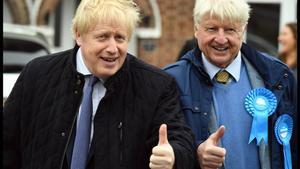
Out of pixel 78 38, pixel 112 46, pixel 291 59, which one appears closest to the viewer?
pixel 112 46

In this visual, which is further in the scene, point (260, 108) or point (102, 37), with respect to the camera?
point (260, 108)

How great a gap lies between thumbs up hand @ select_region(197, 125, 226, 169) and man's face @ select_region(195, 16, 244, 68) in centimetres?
40

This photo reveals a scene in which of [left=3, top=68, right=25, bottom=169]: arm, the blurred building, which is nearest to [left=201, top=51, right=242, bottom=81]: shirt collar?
[left=3, top=68, right=25, bottom=169]: arm

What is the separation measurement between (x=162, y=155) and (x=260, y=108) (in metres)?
0.67

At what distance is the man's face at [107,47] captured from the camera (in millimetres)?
3203

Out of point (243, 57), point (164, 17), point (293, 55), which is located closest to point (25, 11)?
point (164, 17)

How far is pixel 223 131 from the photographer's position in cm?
326

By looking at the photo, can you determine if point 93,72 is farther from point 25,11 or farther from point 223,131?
point 25,11

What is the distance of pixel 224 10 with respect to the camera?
134 inches

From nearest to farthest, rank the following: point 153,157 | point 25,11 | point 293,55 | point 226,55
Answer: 1. point 153,157
2. point 226,55
3. point 293,55
4. point 25,11

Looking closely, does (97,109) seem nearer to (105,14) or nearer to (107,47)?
(107,47)

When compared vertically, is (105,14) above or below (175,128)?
above

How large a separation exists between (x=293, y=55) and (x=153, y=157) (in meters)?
4.21

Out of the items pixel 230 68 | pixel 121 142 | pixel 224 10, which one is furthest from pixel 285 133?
pixel 121 142
